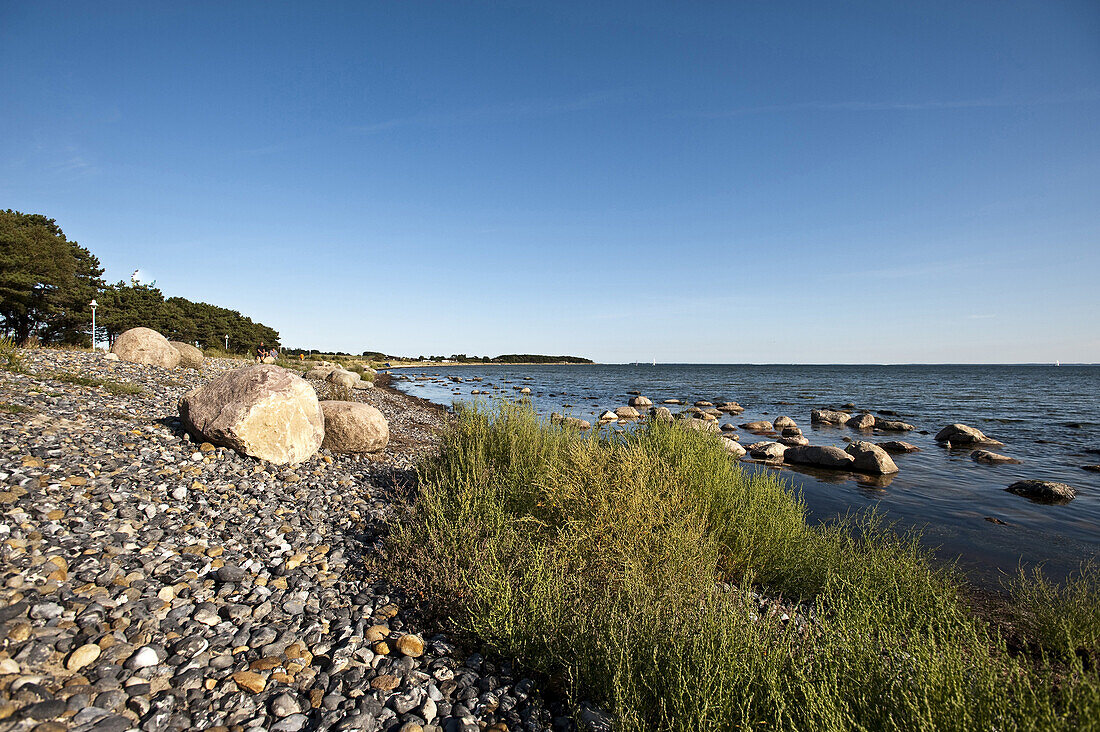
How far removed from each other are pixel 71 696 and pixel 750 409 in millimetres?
34301

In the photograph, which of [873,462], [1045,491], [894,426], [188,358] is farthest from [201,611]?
[894,426]

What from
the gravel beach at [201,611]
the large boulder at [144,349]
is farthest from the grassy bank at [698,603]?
the large boulder at [144,349]

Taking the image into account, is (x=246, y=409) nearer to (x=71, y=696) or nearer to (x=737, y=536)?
(x=71, y=696)

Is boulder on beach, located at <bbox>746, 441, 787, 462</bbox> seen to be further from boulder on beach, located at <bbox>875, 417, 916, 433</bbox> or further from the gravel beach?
the gravel beach

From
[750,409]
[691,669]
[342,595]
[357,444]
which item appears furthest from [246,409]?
[750,409]

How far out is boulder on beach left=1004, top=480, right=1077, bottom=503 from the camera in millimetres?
11047

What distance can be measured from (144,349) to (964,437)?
31302mm

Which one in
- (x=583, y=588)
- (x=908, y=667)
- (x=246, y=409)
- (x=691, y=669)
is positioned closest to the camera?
(x=908, y=667)

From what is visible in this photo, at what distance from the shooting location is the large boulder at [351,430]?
9023 millimetres

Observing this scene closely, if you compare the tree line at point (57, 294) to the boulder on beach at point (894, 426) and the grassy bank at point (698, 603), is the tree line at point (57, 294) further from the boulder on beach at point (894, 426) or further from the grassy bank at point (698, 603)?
the boulder on beach at point (894, 426)

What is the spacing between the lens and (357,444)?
29.8ft

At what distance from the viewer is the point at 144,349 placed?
16.9 meters

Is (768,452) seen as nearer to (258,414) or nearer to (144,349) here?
(258,414)

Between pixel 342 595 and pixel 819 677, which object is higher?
pixel 819 677
